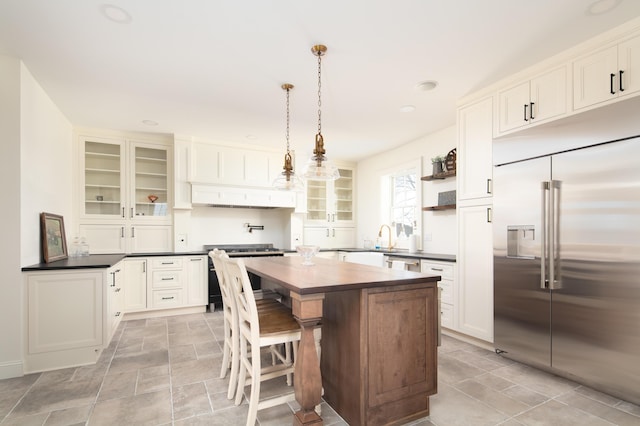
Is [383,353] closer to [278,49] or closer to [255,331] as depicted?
[255,331]

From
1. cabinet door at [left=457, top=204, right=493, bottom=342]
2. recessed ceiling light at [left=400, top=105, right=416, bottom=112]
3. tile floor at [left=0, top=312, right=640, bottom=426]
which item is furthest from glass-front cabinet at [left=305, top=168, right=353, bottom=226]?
tile floor at [left=0, top=312, right=640, bottom=426]

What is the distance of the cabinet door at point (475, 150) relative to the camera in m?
3.09

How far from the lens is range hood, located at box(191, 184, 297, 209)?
4.75 m

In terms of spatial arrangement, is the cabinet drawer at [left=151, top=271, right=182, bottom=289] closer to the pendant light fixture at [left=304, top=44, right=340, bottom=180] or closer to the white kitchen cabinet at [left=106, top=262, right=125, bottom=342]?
the white kitchen cabinet at [left=106, top=262, right=125, bottom=342]

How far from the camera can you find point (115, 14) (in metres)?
2.06

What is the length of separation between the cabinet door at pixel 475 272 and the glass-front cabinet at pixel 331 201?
9.82ft

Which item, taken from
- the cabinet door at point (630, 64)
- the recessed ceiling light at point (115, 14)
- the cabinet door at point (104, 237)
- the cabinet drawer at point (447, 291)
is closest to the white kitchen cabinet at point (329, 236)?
the cabinet drawer at point (447, 291)

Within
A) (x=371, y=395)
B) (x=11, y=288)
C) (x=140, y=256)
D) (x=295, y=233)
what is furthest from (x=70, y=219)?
(x=371, y=395)

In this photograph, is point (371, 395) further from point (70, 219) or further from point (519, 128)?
point (70, 219)

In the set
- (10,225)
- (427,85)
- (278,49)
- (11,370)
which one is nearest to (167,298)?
(11,370)

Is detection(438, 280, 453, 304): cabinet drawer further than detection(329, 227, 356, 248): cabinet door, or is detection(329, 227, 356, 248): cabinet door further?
detection(329, 227, 356, 248): cabinet door

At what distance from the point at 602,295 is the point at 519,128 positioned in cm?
146

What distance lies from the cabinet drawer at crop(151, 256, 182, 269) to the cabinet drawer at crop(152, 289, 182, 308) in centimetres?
33

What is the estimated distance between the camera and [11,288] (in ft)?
8.52
